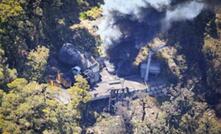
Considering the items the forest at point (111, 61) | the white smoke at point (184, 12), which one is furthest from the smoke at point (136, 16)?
the forest at point (111, 61)

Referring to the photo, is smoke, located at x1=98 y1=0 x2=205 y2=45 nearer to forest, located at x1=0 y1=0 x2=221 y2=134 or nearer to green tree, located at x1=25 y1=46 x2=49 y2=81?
forest, located at x1=0 y1=0 x2=221 y2=134

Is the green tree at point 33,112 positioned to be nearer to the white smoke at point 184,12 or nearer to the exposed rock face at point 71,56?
the exposed rock face at point 71,56

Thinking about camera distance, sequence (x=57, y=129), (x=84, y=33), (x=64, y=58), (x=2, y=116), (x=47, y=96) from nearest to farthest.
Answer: (x=2, y=116), (x=57, y=129), (x=47, y=96), (x=64, y=58), (x=84, y=33)

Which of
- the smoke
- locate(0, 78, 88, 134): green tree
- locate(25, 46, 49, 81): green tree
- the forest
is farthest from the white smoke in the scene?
locate(0, 78, 88, 134): green tree

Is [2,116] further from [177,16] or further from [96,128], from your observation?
[177,16]

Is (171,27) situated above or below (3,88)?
above

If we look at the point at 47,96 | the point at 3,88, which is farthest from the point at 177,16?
the point at 3,88

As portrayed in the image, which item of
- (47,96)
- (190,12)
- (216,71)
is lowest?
(47,96)
